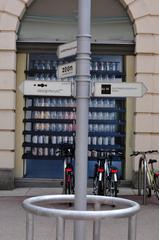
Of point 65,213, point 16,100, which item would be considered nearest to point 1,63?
point 16,100

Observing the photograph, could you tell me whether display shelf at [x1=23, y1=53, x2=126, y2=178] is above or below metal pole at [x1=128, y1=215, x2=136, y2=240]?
above

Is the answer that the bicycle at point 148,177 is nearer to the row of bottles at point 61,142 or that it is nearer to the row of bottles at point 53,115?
the row of bottles at point 61,142

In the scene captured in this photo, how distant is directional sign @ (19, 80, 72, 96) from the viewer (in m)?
4.89

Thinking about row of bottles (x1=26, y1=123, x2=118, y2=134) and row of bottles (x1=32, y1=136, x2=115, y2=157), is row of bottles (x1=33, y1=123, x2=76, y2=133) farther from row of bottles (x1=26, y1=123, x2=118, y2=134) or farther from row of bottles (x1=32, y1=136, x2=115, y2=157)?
row of bottles (x1=32, y1=136, x2=115, y2=157)

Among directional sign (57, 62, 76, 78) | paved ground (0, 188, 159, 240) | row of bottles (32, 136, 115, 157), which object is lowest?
paved ground (0, 188, 159, 240)

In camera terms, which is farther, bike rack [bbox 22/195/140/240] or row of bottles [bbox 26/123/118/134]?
row of bottles [bbox 26/123/118/134]

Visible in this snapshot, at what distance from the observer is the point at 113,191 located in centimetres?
1020

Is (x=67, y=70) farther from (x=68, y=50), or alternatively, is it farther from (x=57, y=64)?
(x=57, y=64)

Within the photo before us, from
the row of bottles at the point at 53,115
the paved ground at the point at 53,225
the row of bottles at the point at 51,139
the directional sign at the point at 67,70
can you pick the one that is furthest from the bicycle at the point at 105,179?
the directional sign at the point at 67,70

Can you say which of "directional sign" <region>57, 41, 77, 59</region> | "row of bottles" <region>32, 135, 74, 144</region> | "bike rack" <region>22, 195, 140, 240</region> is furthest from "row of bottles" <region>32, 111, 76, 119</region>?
"bike rack" <region>22, 195, 140, 240</region>

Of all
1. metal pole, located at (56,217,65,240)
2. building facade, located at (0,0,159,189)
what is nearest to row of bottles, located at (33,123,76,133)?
building facade, located at (0,0,159,189)

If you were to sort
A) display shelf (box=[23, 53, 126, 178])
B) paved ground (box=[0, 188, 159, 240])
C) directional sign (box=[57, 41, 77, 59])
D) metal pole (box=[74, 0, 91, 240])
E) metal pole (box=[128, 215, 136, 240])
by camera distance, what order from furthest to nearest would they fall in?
display shelf (box=[23, 53, 126, 178]) < paved ground (box=[0, 188, 159, 240]) < directional sign (box=[57, 41, 77, 59]) < metal pole (box=[74, 0, 91, 240]) < metal pole (box=[128, 215, 136, 240])

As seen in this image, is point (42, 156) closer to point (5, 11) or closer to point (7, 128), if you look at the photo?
point (7, 128)

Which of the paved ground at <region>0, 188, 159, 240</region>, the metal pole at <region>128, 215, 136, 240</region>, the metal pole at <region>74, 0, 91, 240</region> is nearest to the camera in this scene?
the metal pole at <region>128, 215, 136, 240</region>
